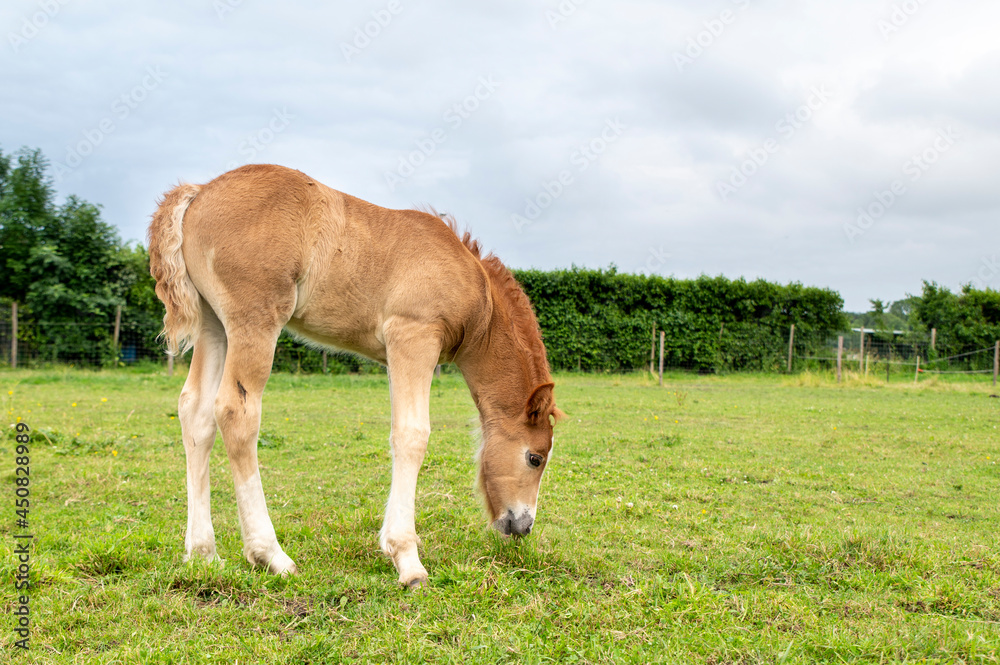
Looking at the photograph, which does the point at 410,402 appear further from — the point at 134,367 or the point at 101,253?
the point at 101,253

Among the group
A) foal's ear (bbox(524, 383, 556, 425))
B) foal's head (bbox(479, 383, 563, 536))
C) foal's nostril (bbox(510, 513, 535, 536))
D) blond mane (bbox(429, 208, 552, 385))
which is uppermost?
blond mane (bbox(429, 208, 552, 385))

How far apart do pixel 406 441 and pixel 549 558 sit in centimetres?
105

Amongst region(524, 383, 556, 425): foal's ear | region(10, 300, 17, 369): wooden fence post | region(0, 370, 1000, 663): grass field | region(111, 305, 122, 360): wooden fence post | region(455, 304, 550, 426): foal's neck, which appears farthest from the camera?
region(111, 305, 122, 360): wooden fence post

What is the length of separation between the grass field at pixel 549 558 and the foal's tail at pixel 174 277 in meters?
1.26

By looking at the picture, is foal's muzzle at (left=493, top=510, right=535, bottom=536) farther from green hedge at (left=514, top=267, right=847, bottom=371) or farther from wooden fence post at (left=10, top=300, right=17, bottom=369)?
wooden fence post at (left=10, top=300, right=17, bottom=369)

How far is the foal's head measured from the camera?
13.7 feet

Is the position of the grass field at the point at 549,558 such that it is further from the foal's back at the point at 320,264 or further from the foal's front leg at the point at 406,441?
the foal's back at the point at 320,264

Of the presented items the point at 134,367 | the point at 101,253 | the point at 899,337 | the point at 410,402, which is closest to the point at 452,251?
the point at 410,402

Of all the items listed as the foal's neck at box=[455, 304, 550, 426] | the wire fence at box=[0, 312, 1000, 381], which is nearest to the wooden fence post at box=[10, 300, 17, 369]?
the wire fence at box=[0, 312, 1000, 381]

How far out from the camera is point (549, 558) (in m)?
3.85

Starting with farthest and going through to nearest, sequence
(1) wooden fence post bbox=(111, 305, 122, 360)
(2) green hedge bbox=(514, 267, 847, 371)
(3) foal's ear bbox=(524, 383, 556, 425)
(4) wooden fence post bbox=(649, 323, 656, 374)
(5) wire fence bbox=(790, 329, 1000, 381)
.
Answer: (5) wire fence bbox=(790, 329, 1000, 381), (2) green hedge bbox=(514, 267, 847, 371), (4) wooden fence post bbox=(649, 323, 656, 374), (1) wooden fence post bbox=(111, 305, 122, 360), (3) foal's ear bbox=(524, 383, 556, 425)

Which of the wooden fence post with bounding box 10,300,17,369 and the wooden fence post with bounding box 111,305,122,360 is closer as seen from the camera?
the wooden fence post with bounding box 10,300,17,369

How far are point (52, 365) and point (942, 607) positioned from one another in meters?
21.4

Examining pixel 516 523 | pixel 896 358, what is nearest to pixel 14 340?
pixel 516 523
